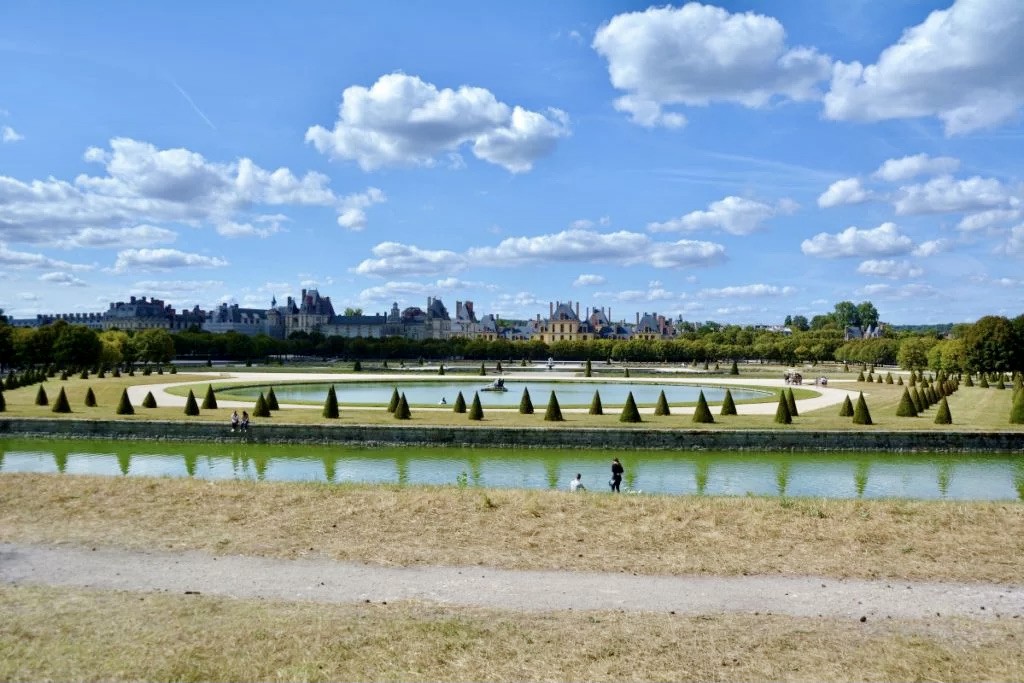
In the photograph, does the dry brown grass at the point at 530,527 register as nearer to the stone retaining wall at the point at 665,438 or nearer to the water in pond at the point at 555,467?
the water in pond at the point at 555,467

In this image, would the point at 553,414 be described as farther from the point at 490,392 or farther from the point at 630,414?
the point at 490,392

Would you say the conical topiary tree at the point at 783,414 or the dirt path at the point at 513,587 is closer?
the dirt path at the point at 513,587

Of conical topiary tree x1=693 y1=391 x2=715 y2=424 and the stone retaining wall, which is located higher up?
conical topiary tree x1=693 y1=391 x2=715 y2=424

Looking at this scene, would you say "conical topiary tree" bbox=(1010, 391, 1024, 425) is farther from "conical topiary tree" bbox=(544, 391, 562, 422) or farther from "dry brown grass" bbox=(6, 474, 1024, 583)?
"dry brown grass" bbox=(6, 474, 1024, 583)

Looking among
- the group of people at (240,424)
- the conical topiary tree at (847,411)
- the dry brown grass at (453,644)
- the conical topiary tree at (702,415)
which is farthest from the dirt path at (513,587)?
the conical topiary tree at (847,411)

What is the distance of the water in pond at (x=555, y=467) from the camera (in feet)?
59.4

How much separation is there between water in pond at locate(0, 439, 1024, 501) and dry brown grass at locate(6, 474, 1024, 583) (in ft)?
15.0

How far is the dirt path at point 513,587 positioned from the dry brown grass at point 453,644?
1.13 feet

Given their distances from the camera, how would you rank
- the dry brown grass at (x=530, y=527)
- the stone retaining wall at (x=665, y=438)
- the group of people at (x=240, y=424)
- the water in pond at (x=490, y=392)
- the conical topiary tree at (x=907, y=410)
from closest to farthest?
the dry brown grass at (x=530, y=527), the stone retaining wall at (x=665, y=438), the group of people at (x=240, y=424), the conical topiary tree at (x=907, y=410), the water in pond at (x=490, y=392)

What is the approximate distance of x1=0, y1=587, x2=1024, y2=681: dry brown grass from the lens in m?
6.04

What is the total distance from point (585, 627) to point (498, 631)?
799 millimetres

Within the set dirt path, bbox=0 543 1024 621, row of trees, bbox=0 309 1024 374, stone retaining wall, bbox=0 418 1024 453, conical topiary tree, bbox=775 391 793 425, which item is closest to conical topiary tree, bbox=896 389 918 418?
stone retaining wall, bbox=0 418 1024 453

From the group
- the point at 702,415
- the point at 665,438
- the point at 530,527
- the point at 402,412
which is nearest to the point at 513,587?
the point at 530,527

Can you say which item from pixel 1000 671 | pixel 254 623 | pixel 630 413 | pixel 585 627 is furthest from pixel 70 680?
pixel 630 413
